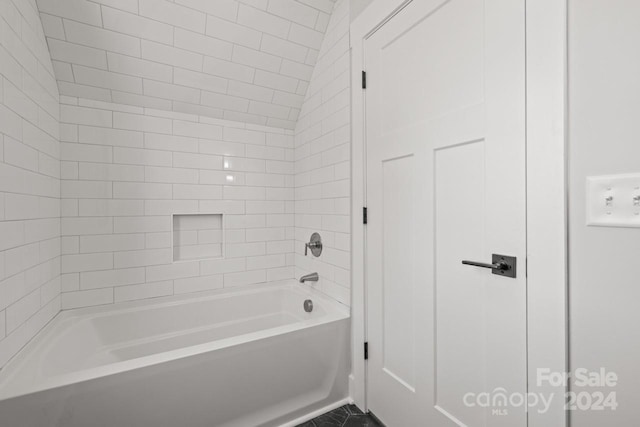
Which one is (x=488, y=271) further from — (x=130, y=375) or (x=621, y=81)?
(x=130, y=375)

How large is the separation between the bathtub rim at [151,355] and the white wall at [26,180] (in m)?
0.06

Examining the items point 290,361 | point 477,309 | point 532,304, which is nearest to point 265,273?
point 290,361

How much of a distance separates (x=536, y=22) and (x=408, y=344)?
1382 millimetres

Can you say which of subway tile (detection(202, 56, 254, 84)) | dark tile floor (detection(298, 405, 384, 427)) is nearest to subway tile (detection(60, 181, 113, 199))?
subway tile (detection(202, 56, 254, 84))

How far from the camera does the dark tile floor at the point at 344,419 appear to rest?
1596 millimetres

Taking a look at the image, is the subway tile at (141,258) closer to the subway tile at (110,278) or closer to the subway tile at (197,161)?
the subway tile at (110,278)

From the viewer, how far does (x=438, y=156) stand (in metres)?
1.27

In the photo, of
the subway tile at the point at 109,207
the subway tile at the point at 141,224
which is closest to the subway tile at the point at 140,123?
the subway tile at the point at 109,207

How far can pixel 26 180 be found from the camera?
1.36 meters

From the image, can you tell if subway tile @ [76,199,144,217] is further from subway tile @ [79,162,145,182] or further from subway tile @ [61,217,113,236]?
subway tile @ [79,162,145,182]

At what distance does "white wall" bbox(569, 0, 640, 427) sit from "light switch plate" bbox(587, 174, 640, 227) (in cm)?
2

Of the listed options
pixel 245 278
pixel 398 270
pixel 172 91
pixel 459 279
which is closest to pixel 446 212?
pixel 459 279

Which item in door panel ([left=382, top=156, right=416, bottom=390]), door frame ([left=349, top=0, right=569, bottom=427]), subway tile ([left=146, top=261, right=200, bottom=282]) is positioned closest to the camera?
door frame ([left=349, top=0, right=569, bottom=427])

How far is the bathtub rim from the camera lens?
3.68 ft
